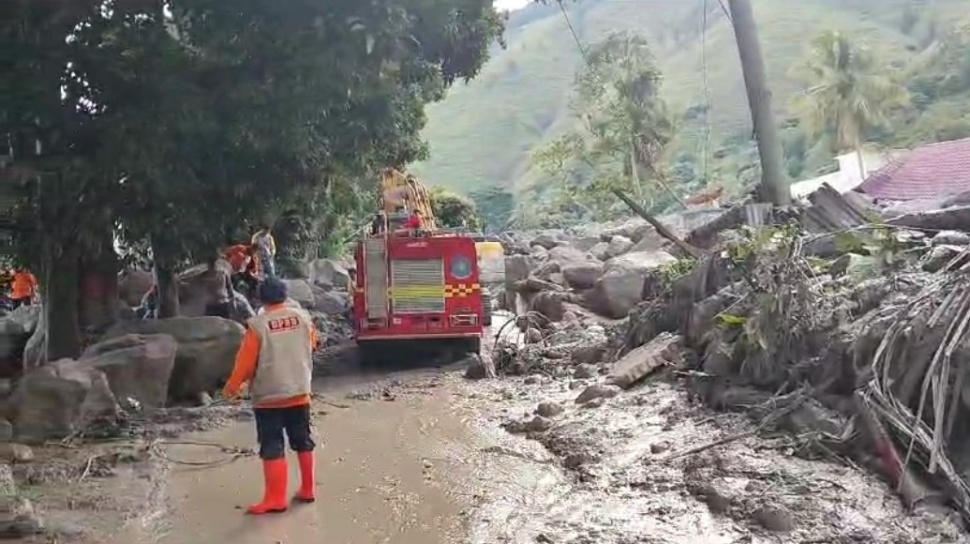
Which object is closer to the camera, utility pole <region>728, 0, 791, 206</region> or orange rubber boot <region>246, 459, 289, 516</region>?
orange rubber boot <region>246, 459, 289, 516</region>

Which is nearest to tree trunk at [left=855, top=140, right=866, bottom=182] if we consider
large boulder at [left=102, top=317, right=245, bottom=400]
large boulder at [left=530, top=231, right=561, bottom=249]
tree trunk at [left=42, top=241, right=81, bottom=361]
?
large boulder at [left=530, top=231, right=561, bottom=249]

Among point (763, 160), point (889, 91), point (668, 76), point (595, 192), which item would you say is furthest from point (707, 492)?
point (668, 76)

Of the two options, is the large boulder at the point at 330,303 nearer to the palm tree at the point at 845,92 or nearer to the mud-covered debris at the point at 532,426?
the mud-covered debris at the point at 532,426

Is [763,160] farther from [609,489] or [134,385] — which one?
[134,385]

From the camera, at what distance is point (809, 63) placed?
176 feet

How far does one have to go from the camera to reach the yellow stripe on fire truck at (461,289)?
1519cm

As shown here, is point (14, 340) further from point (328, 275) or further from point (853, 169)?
point (853, 169)

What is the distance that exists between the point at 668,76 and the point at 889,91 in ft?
215

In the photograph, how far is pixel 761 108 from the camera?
13.0 meters

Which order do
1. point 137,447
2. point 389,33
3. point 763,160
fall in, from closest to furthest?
point 137,447, point 389,33, point 763,160

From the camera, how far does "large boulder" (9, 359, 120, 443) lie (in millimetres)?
9109

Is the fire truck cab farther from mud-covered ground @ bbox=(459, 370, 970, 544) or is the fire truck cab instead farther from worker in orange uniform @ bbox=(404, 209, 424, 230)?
mud-covered ground @ bbox=(459, 370, 970, 544)

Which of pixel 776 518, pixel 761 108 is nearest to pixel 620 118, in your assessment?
pixel 761 108

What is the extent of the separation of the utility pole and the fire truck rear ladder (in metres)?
5.65
